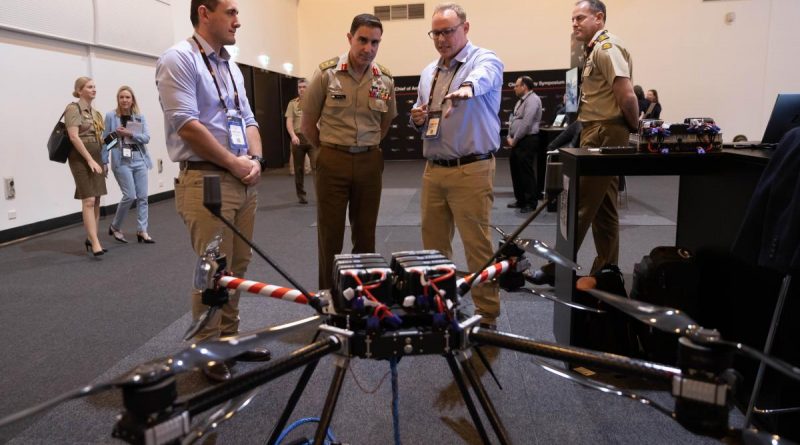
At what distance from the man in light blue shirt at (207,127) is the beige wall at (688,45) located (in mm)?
12616

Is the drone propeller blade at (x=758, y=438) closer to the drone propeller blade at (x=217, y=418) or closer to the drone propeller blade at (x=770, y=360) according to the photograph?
the drone propeller blade at (x=770, y=360)

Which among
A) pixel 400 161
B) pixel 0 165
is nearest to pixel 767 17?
pixel 400 161

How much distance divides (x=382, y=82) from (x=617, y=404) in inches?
82.9

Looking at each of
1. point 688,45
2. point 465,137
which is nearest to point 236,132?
point 465,137

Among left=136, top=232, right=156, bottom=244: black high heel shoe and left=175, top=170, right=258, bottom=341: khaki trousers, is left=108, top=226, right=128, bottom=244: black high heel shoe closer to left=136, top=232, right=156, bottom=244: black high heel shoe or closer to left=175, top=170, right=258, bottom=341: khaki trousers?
left=136, top=232, right=156, bottom=244: black high heel shoe

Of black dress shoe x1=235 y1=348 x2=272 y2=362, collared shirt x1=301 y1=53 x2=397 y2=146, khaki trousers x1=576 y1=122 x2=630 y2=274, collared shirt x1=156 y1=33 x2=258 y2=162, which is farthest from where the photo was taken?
khaki trousers x1=576 y1=122 x2=630 y2=274

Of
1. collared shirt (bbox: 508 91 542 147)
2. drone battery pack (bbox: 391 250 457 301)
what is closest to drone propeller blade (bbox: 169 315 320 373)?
drone battery pack (bbox: 391 250 457 301)

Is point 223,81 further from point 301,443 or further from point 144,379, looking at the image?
point 144,379

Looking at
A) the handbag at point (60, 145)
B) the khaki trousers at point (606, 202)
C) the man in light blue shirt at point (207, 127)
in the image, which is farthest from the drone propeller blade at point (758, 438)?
the handbag at point (60, 145)

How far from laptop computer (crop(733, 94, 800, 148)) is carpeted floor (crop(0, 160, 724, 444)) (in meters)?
1.36

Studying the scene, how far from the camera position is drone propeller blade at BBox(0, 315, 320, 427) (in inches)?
31.4

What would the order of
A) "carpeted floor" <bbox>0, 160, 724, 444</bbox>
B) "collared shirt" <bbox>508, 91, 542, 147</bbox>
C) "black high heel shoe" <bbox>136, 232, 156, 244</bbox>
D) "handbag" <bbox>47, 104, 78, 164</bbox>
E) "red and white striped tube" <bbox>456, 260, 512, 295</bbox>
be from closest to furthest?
"red and white striped tube" <bbox>456, 260, 512, 295</bbox> < "carpeted floor" <bbox>0, 160, 724, 444</bbox> < "handbag" <bbox>47, 104, 78, 164</bbox> < "black high heel shoe" <bbox>136, 232, 156, 244</bbox> < "collared shirt" <bbox>508, 91, 542, 147</bbox>

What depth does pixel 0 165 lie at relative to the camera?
5.89 metres

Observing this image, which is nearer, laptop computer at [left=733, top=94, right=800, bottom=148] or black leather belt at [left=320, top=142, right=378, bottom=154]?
laptop computer at [left=733, top=94, right=800, bottom=148]
